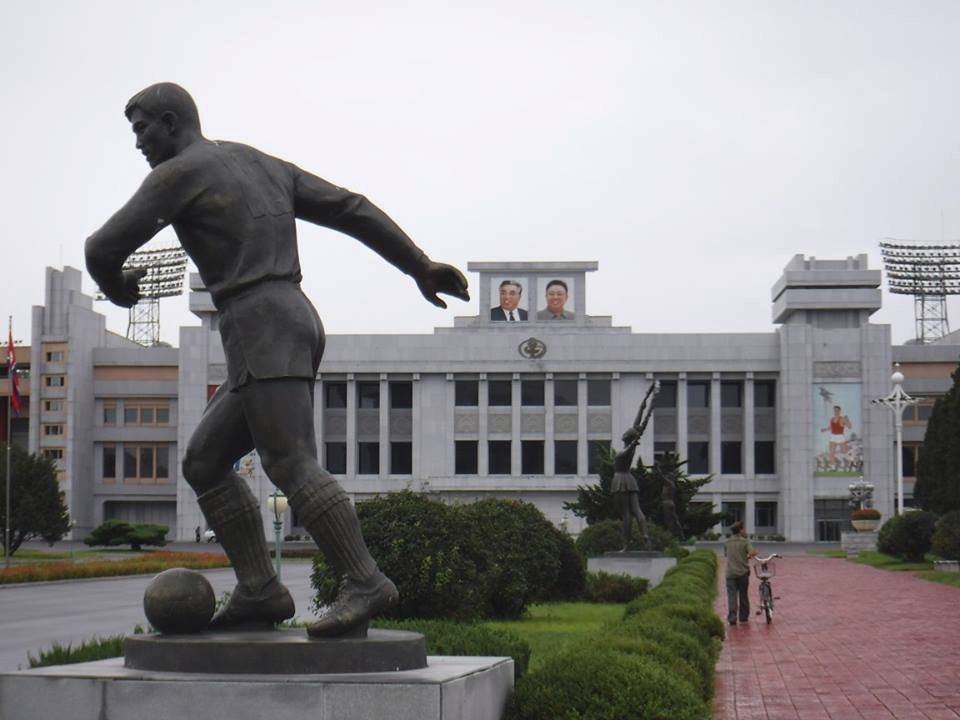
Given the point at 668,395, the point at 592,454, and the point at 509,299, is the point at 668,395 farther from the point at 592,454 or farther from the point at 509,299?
the point at 509,299

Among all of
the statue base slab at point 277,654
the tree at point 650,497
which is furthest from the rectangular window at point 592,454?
the statue base slab at point 277,654

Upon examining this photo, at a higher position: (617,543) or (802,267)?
(802,267)

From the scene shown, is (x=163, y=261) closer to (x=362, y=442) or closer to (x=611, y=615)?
(x=362, y=442)

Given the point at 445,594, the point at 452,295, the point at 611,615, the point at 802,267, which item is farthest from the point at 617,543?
the point at 802,267

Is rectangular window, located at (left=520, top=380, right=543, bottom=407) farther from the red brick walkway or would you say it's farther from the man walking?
the man walking

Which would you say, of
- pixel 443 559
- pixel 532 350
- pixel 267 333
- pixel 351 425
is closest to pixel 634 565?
pixel 443 559

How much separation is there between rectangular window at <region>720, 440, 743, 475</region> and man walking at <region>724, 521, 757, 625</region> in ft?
184

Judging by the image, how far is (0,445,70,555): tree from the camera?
4647 centimetres

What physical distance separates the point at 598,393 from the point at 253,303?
68863mm

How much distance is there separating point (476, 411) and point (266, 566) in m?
68.2

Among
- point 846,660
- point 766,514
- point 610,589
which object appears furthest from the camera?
point 766,514

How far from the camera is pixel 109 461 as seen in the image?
265 feet

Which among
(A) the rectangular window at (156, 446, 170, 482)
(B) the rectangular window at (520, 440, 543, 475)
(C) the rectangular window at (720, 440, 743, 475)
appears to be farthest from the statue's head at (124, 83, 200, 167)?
(A) the rectangular window at (156, 446, 170, 482)

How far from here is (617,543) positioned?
1190 inches
